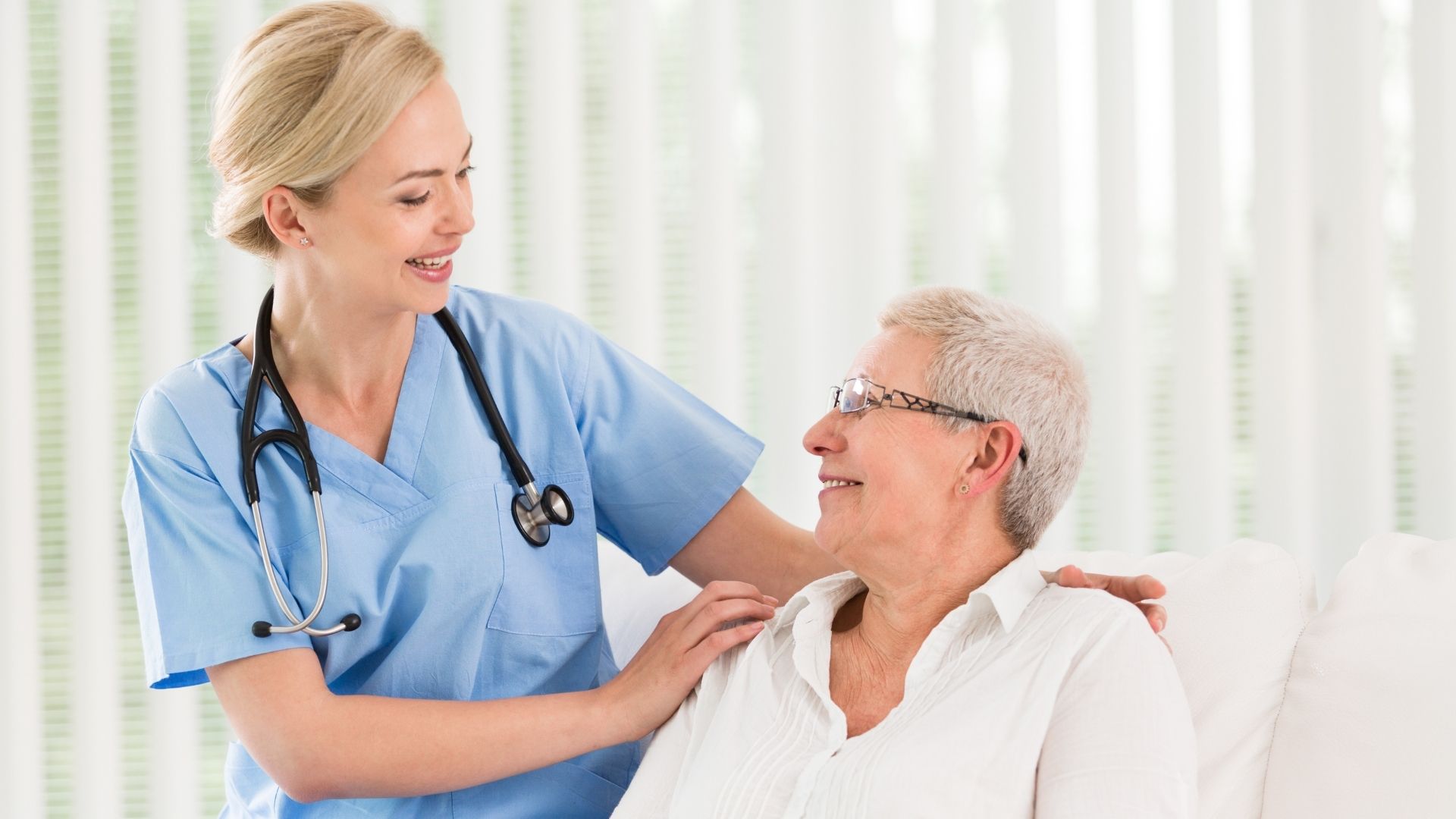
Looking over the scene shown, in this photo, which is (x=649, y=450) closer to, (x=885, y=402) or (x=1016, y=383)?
(x=885, y=402)

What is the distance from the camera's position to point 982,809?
3.84 feet

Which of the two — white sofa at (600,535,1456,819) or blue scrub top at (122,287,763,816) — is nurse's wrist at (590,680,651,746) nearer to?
blue scrub top at (122,287,763,816)

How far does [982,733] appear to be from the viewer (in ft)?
3.92

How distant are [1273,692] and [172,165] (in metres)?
2.16

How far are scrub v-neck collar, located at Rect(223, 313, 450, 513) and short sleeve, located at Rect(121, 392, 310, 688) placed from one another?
10cm

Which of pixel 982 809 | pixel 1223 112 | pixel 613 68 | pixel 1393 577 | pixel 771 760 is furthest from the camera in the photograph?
pixel 613 68

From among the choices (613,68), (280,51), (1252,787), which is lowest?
(1252,787)

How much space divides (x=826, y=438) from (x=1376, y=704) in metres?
0.66

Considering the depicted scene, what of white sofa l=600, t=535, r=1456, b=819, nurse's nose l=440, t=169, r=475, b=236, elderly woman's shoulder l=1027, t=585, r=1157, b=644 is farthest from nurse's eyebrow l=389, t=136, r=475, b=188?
white sofa l=600, t=535, r=1456, b=819

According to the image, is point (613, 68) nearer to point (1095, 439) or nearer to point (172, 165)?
point (172, 165)

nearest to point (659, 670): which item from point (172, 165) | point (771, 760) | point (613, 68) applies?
point (771, 760)

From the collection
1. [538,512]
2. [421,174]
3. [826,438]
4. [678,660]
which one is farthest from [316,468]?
[826,438]

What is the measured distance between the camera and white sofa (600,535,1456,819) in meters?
1.27

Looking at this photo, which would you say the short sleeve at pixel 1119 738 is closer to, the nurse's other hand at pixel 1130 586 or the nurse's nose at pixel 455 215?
the nurse's other hand at pixel 1130 586
